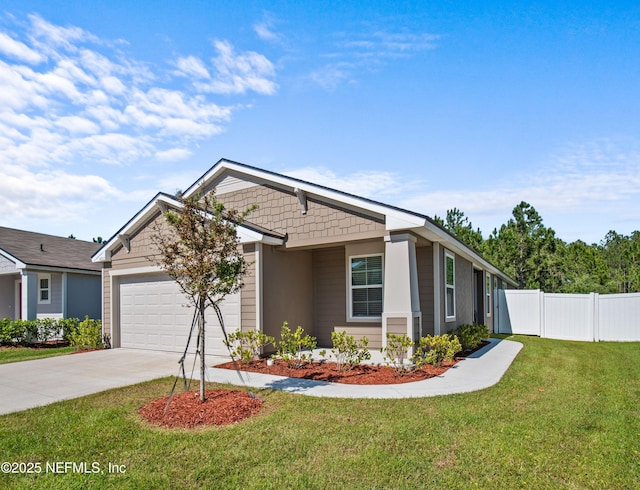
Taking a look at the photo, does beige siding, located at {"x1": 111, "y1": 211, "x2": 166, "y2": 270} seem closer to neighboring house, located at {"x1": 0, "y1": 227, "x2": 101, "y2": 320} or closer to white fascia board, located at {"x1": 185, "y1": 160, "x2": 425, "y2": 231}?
white fascia board, located at {"x1": 185, "y1": 160, "x2": 425, "y2": 231}

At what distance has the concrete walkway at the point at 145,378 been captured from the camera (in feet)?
22.6

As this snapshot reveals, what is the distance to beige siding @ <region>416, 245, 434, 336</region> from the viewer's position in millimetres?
10641

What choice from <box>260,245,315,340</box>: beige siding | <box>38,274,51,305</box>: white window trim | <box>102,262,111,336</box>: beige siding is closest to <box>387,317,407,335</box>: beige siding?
<box>260,245,315,340</box>: beige siding

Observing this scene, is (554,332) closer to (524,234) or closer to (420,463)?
(524,234)

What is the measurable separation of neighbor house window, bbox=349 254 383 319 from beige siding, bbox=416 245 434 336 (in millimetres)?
1086

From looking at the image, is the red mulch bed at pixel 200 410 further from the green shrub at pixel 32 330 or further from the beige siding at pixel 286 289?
the green shrub at pixel 32 330

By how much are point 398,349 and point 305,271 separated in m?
4.26

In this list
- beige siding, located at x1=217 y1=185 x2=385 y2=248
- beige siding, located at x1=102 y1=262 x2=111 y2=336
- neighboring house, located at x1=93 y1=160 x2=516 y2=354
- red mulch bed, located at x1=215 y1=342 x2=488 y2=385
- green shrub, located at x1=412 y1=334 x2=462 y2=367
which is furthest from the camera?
beige siding, located at x1=102 y1=262 x2=111 y2=336

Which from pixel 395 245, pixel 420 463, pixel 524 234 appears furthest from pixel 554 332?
pixel 420 463

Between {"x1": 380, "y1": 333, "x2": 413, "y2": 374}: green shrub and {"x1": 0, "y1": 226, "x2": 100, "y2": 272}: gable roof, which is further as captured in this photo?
{"x1": 0, "y1": 226, "x2": 100, "y2": 272}: gable roof

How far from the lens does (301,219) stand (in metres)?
10.6

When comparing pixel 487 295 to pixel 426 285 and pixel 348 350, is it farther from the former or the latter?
pixel 348 350

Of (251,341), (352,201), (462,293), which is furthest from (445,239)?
(251,341)

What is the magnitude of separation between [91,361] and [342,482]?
30.5 feet
